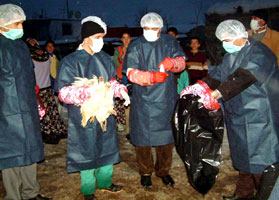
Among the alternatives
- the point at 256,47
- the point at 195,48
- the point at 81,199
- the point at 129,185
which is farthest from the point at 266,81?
the point at 195,48

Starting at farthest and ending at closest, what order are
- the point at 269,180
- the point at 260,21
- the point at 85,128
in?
the point at 260,21 < the point at 85,128 < the point at 269,180

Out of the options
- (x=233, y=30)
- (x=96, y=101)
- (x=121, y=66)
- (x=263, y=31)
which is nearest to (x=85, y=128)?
(x=96, y=101)

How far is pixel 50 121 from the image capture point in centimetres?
548

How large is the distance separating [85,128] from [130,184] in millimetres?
1234

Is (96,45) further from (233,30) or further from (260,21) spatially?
(260,21)

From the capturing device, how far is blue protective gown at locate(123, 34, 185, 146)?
343 centimetres

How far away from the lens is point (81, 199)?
3432 millimetres

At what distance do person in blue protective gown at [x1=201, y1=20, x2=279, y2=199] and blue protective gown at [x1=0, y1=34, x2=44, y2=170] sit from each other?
2.05 metres

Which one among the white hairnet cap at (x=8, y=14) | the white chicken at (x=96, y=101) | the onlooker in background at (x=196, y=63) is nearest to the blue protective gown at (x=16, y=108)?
the white hairnet cap at (x=8, y=14)

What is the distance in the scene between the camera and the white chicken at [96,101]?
2.89m

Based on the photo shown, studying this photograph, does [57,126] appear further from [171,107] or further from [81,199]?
[171,107]

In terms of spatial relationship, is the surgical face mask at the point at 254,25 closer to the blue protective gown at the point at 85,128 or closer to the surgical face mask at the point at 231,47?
the surgical face mask at the point at 231,47

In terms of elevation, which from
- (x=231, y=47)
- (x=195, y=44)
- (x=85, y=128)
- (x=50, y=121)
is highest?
(x=231, y=47)

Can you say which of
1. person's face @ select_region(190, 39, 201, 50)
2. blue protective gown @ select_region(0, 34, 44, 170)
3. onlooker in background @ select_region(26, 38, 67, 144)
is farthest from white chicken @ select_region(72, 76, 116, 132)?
person's face @ select_region(190, 39, 201, 50)
